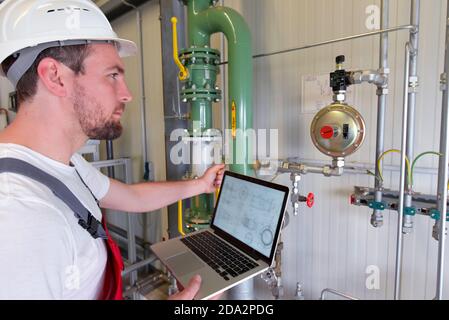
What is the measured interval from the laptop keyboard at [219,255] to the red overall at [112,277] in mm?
265

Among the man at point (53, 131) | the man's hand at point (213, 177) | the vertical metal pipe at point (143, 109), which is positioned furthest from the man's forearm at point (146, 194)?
the vertical metal pipe at point (143, 109)

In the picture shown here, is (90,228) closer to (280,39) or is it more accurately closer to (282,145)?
(282,145)

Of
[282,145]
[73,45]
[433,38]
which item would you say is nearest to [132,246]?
[282,145]

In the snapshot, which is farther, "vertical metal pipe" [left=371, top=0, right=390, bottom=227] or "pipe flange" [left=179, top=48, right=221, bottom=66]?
A: "pipe flange" [left=179, top=48, right=221, bottom=66]

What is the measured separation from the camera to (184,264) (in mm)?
830

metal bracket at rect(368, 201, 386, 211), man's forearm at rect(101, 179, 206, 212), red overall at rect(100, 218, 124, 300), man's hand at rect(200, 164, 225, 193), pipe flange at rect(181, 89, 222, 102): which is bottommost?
red overall at rect(100, 218, 124, 300)

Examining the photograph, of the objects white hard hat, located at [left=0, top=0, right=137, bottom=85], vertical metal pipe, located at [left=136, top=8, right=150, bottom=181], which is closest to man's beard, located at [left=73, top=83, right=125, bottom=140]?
white hard hat, located at [left=0, top=0, right=137, bottom=85]

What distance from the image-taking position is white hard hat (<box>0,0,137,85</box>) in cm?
58

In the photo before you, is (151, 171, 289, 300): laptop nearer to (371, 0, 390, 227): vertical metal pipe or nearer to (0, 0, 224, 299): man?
(0, 0, 224, 299): man

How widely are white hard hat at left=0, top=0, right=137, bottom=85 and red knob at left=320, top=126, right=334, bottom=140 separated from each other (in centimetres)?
80

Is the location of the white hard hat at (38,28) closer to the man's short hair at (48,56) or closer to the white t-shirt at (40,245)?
the man's short hair at (48,56)

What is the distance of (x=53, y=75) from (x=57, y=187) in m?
0.27

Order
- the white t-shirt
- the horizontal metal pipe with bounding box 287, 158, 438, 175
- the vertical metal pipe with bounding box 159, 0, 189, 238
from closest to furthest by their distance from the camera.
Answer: the white t-shirt, the horizontal metal pipe with bounding box 287, 158, 438, 175, the vertical metal pipe with bounding box 159, 0, 189, 238
